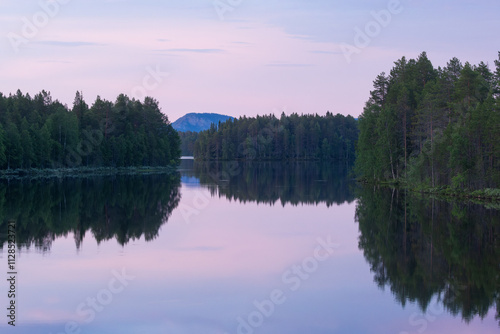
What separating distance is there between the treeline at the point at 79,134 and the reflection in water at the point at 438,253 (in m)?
63.1

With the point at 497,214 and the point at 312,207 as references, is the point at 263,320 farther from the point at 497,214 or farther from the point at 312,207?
the point at 312,207

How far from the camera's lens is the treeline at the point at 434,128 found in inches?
1869

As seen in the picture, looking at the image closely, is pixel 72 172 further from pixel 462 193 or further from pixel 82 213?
pixel 462 193

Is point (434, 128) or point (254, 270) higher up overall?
point (434, 128)

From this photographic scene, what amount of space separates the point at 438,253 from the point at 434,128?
38.7 metres

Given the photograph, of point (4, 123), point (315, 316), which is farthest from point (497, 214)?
point (4, 123)

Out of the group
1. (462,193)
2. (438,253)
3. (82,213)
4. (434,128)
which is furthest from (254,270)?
(434,128)

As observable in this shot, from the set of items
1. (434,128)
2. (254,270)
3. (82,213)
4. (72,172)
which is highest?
(434,128)

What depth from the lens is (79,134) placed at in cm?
10069

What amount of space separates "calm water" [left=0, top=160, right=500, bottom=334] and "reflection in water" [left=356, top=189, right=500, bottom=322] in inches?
2.7

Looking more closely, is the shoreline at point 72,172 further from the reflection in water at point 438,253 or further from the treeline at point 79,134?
the reflection in water at point 438,253

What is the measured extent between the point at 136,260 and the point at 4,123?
7889cm

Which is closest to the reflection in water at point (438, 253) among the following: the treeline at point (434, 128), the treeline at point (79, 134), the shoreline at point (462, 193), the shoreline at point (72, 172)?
the shoreline at point (462, 193)

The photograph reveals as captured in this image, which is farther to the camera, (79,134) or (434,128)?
(79,134)
